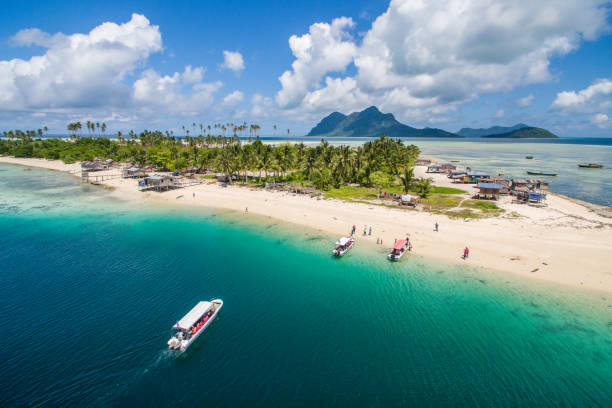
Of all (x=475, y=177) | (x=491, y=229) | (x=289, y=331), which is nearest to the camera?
(x=289, y=331)

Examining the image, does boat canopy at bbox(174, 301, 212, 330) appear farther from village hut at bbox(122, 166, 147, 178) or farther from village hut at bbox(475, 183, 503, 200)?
village hut at bbox(122, 166, 147, 178)

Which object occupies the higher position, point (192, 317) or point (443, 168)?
point (443, 168)

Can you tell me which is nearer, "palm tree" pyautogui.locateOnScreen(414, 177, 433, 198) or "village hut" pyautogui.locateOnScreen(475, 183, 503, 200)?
"village hut" pyautogui.locateOnScreen(475, 183, 503, 200)

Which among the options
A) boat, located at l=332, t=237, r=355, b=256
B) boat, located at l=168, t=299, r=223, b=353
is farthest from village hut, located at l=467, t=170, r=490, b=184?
boat, located at l=168, t=299, r=223, b=353

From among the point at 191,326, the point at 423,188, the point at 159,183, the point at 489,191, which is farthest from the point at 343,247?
A: the point at 159,183

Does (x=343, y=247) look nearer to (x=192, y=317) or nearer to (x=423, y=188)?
(x=192, y=317)
